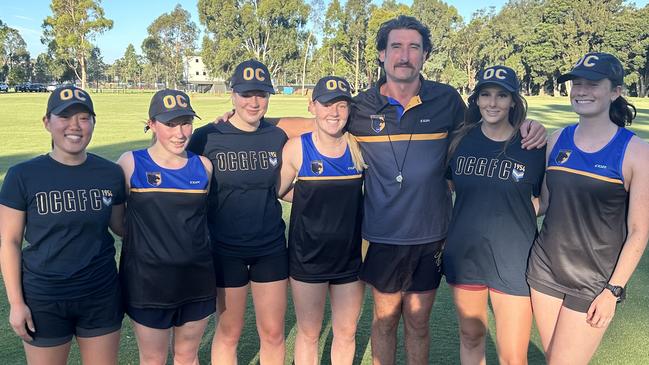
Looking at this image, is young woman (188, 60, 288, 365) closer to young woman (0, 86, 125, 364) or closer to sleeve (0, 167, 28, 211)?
young woman (0, 86, 125, 364)

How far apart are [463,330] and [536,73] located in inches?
2756

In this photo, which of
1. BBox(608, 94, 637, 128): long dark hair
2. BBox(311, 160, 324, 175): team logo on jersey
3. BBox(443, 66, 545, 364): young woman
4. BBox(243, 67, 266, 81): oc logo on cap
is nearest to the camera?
BBox(608, 94, 637, 128): long dark hair

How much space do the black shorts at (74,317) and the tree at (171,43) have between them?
8970 cm

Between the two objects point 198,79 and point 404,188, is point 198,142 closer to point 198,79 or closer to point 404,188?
point 404,188

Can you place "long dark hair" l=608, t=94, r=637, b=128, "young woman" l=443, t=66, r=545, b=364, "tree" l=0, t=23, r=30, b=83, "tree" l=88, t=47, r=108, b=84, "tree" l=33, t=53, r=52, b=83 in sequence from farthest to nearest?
"tree" l=88, t=47, r=108, b=84 → "tree" l=33, t=53, r=52, b=83 → "tree" l=0, t=23, r=30, b=83 → "young woman" l=443, t=66, r=545, b=364 → "long dark hair" l=608, t=94, r=637, b=128

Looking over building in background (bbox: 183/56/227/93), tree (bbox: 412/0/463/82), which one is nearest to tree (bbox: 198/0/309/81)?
building in background (bbox: 183/56/227/93)

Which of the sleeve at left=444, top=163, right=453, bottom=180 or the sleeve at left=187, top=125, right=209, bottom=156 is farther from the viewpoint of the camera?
the sleeve at left=444, top=163, right=453, bottom=180

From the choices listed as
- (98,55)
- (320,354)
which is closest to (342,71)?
(98,55)

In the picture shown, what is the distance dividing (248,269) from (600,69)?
258 centimetres

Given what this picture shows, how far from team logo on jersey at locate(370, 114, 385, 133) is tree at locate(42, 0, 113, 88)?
6903cm

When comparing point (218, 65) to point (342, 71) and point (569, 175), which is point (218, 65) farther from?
point (569, 175)

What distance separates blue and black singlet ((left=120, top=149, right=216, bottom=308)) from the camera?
10.2 ft

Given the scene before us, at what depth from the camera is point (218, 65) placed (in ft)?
243

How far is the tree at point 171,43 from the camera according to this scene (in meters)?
89.2
